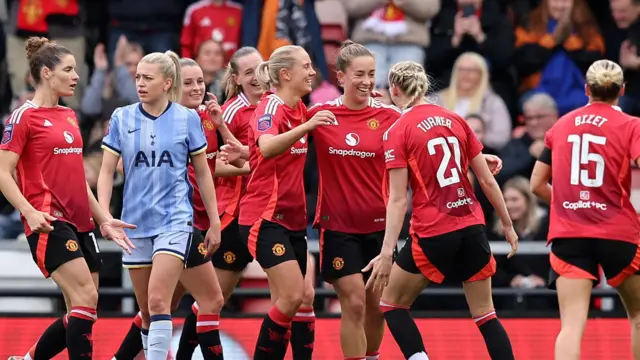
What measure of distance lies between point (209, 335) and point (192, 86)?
1814 millimetres

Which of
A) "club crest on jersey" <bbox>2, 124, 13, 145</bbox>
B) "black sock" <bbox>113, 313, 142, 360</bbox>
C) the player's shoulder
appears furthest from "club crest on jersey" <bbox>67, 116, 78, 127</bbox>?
"black sock" <bbox>113, 313, 142, 360</bbox>

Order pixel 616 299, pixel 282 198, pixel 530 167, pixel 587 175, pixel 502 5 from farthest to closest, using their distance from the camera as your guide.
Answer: pixel 502 5 → pixel 530 167 → pixel 616 299 → pixel 282 198 → pixel 587 175

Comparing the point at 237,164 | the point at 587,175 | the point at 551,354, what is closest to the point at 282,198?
the point at 237,164

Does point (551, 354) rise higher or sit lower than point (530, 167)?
lower

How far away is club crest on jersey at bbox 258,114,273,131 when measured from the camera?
9.13m

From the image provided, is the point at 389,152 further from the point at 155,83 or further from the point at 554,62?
the point at 554,62

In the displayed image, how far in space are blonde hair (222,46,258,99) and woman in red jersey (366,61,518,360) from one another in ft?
5.31

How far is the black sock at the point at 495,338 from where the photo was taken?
881 centimetres

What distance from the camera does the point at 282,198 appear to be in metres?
9.38

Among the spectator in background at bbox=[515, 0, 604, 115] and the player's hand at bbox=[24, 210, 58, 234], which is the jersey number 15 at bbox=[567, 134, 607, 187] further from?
the spectator in background at bbox=[515, 0, 604, 115]

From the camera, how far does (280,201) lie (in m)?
9.37

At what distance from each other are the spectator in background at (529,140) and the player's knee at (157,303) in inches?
193

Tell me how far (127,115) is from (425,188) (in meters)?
2.00

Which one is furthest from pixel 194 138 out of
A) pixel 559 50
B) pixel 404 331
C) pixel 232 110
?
pixel 559 50
